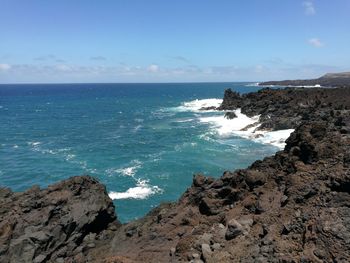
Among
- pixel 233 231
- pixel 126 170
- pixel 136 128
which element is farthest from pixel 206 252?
pixel 136 128

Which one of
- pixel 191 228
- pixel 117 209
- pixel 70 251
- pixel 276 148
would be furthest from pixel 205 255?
pixel 276 148

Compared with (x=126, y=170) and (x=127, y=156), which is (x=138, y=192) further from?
(x=127, y=156)

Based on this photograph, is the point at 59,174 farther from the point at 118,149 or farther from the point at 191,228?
the point at 191,228

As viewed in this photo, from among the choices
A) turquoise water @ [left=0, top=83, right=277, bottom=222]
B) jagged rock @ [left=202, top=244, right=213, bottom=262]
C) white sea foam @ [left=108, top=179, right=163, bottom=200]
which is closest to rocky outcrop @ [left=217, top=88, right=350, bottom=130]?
turquoise water @ [left=0, top=83, right=277, bottom=222]

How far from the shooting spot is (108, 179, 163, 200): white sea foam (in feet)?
124

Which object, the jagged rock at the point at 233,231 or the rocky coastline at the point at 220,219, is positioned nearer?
the rocky coastline at the point at 220,219

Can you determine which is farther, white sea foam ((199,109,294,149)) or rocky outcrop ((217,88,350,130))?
rocky outcrop ((217,88,350,130))

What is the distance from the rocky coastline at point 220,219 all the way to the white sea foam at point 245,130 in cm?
→ 3715

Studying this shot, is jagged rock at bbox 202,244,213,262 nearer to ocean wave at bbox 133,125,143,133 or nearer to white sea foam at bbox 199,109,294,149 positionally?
white sea foam at bbox 199,109,294,149

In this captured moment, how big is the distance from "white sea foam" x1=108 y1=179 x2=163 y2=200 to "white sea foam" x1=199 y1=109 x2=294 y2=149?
24.0 m

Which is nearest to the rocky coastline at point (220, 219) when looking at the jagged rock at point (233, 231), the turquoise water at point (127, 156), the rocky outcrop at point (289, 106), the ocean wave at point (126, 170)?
the jagged rock at point (233, 231)

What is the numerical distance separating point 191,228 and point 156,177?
83.9 feet

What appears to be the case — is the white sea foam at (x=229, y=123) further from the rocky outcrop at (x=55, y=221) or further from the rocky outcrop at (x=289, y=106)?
the rocky outcrop at (x=55, y=221)

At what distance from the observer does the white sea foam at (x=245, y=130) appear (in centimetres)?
6188
